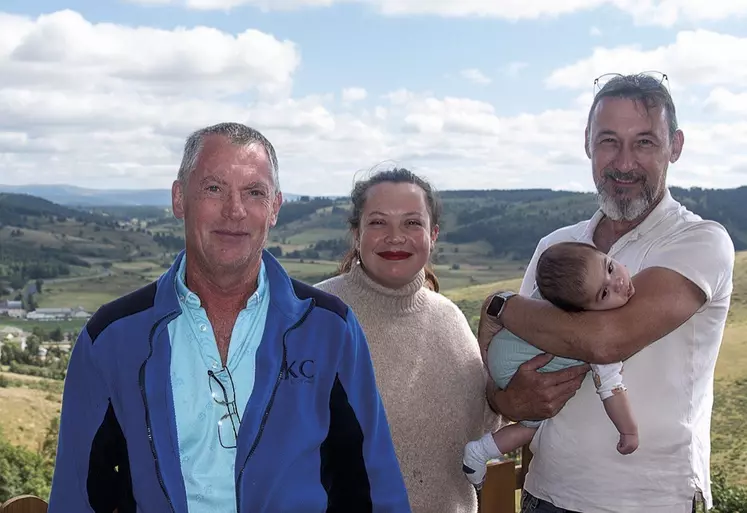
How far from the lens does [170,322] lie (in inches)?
88.0

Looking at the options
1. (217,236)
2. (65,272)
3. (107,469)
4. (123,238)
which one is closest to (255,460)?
(107,469)

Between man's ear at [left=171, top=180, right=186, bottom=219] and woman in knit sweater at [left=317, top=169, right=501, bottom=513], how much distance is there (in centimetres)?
81

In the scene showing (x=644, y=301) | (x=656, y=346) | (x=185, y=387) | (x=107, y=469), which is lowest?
(x=107, y=469)

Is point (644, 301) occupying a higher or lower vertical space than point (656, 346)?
higher

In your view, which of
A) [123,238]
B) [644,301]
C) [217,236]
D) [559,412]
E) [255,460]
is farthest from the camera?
[123,238]

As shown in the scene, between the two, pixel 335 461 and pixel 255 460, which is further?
pixel 335 461

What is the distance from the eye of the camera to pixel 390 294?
9.45 ft

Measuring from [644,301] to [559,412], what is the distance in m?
0.59

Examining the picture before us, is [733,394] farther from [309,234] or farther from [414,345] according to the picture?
[309,234]

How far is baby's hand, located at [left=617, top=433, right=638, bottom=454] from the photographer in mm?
2464

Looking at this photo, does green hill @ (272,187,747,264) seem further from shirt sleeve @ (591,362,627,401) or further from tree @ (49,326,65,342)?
shirt sleeve @ (591,362,627,401)

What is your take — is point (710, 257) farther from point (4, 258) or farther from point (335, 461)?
point (4, 258)

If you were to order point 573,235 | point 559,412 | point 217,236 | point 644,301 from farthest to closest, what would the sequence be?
point 573,235 < point 559,412 < point 644,301 < point 217,236

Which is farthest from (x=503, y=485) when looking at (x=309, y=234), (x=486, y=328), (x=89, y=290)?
(x=309, y=234)
